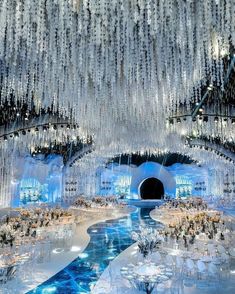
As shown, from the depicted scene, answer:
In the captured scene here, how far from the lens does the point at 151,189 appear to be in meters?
35.5

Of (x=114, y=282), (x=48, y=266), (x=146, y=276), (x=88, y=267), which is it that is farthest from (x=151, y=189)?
(x=146, y=276)

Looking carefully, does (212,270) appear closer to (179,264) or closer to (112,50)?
(179,264)

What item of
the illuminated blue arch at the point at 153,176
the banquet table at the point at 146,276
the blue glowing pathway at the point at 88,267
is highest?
the illuminated blue arch at the point at 153,176

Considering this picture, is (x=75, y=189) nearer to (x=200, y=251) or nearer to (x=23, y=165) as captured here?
(x=23, y=165)

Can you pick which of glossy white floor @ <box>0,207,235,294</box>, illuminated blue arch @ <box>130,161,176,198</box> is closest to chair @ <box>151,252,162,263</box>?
glossy white floor @ <box>0,207,235,294</box>

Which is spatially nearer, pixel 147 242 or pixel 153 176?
pixel 147 242

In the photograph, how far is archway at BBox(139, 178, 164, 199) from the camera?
35.2 m

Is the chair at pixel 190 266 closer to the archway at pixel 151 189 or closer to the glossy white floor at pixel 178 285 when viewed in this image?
the glossy white floor at pixel 178 285

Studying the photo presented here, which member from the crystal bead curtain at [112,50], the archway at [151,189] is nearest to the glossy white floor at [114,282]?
the crystal bead curtain at [112,50]

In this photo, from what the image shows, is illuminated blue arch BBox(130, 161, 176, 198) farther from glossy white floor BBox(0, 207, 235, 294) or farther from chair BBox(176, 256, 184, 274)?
chair BBox(176, 256, 184, 274)

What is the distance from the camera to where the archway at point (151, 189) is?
1387 inches

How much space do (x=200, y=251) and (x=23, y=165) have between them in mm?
14435

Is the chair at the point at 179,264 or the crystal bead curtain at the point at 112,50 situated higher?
the crystal bead curtain at the point at 112,50

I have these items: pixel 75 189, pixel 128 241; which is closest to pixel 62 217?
pixel 128 241
